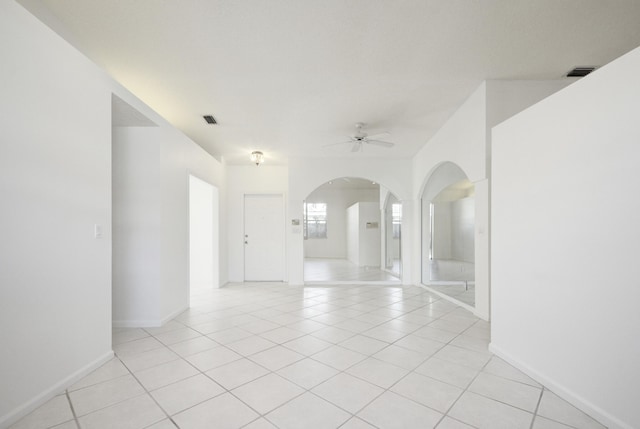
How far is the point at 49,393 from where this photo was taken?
6.58ft

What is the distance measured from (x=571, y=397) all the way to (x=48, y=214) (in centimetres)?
382

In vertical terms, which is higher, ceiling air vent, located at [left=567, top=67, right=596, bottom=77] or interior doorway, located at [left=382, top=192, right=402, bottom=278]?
ceiling air vent, located at [left=567, top=67, right=596, bottom=77]

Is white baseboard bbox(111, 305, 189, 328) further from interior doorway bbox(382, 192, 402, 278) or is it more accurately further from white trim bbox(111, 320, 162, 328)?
interior doorway bbox(382, 192, 402, 278)

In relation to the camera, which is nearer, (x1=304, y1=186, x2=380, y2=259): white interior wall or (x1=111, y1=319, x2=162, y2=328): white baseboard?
(x1=111, y1=319, x2=162, y2=328): white baseboard

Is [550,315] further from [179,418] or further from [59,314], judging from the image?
[59,314]

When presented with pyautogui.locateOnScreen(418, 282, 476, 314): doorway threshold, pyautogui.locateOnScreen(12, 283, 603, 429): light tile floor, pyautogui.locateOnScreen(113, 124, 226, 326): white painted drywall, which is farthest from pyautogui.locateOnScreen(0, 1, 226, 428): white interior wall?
pyautogui.locateOnScreen(418, 282, 476, 314): doorway threshold

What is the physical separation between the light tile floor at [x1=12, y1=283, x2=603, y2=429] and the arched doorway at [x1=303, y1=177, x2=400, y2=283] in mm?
5915

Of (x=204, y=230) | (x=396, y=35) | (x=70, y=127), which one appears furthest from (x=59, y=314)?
(x=204, y=230)

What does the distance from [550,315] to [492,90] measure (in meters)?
2.65

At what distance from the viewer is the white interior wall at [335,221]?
13008mm

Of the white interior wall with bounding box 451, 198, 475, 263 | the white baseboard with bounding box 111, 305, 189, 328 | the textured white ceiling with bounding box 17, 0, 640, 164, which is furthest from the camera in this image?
the white interior wall with bounding box 451, 198, 475, 263

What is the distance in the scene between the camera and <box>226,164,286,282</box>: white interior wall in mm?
7094

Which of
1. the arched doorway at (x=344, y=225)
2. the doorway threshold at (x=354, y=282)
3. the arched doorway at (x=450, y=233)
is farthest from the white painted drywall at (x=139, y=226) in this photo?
the arched doorway at (x=344, y=225)

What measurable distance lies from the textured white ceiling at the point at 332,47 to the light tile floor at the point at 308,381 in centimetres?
299
